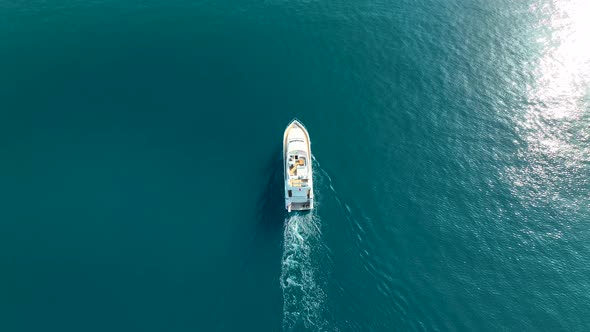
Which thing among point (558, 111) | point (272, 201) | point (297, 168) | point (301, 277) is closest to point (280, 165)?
point (297, 168)

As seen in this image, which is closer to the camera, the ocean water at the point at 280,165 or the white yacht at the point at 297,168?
the ocean water at the point at 280,165

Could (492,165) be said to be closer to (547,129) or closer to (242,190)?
(547,129)

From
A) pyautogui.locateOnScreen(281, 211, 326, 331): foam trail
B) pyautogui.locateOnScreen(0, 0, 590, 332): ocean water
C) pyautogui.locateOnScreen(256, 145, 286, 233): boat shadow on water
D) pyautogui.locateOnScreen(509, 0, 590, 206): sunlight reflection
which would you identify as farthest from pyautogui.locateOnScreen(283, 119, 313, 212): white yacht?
pyautogui.locateOnScreen(509, 0, 590, 206): sunlight reflection

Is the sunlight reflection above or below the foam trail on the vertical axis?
above

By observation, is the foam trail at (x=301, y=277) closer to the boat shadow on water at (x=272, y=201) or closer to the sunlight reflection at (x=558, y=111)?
the boat shadow on water at (x=272, y=201)

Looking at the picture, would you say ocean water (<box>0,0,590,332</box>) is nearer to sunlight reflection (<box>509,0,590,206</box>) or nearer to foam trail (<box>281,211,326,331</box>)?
foam trail (<box>281,211,326,331</box>)

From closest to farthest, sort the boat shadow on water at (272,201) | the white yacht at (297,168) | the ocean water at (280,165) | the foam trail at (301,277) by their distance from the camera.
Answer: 1. the foam trail at (301,277)
2. the ocean water at (280,165)
3. the white yacht at (297,168)
4. the boat shadow on water at (272,201)

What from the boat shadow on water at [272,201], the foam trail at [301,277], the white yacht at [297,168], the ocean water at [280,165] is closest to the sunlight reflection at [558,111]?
the ocean water at [280,165]
